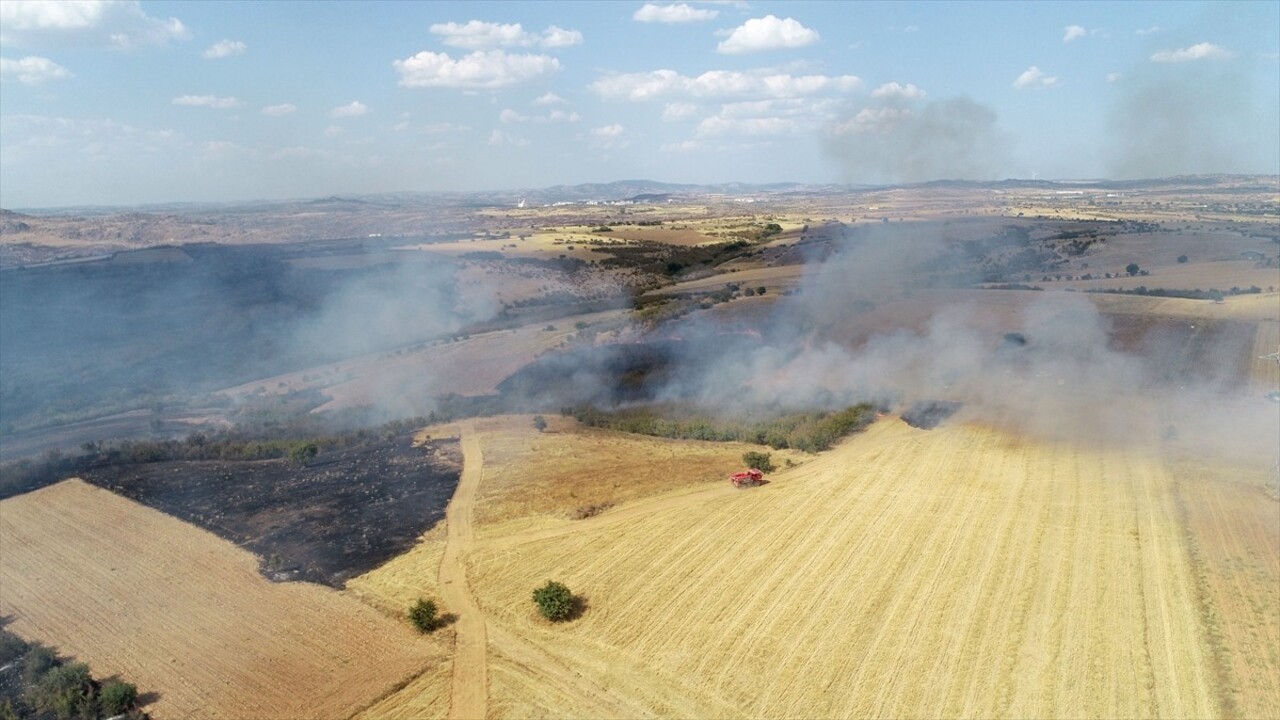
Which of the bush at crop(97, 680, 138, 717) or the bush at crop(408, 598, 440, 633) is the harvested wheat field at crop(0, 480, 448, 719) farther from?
the bush at crop(97, 680, 138, 717)

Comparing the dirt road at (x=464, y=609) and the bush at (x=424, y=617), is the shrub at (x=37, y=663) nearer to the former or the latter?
the bush at (x=424, y=617)

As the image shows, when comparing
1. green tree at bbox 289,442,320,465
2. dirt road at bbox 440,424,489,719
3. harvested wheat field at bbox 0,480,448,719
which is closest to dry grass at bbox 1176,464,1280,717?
dirt road at bbox 440,424,489,719

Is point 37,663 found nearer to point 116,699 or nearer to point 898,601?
point 116,699

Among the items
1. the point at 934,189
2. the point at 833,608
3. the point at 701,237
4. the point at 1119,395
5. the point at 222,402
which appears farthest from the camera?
the point at 934,189

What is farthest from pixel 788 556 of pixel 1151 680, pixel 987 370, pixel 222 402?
pixel 222 402

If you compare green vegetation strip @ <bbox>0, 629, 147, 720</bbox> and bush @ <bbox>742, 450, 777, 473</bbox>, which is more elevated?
bush @ <bbox>742, 450, 777, 473</bbox>

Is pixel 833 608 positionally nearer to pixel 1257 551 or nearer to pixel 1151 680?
pixel 1151 680

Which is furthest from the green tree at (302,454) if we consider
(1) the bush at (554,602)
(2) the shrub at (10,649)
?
(1) the bush at (554,602)

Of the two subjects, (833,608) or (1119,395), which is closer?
(833,608)
